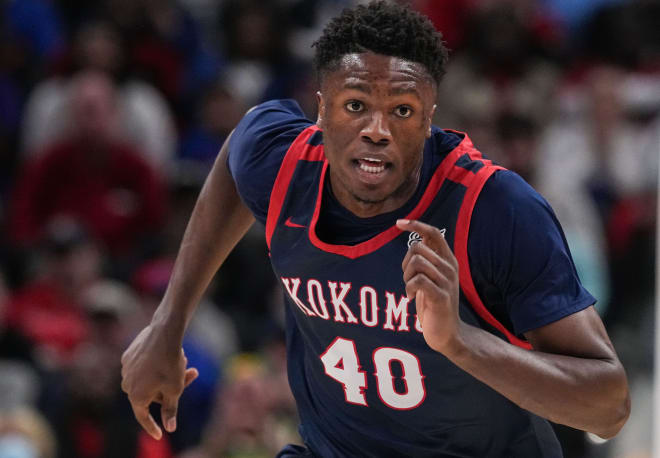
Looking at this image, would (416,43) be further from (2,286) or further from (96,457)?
(2,286)

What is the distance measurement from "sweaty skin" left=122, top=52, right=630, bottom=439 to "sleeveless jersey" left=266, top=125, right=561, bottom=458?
11cm

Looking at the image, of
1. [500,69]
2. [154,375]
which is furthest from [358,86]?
[500,69]

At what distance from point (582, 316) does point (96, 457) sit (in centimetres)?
341

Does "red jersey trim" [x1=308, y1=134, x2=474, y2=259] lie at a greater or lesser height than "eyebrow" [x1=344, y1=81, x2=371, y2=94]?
lesser

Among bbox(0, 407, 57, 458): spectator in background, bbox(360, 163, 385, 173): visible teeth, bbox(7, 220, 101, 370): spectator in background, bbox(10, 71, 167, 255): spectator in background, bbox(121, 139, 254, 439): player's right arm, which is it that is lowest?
bbox(0, 407, 57, 458): spectator in background

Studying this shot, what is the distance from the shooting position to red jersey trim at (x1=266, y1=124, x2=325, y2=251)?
122 inches

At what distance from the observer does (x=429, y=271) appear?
2.45 m

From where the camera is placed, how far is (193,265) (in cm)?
338

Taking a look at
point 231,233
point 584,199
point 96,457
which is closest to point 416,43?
point 231,233

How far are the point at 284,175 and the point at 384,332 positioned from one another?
52 centimetres

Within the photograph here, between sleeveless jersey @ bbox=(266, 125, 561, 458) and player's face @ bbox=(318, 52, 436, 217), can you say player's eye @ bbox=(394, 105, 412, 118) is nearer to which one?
player's face @ bbox=(318, 52, 436, 217)

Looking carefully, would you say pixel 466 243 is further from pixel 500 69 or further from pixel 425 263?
pixel 500 69

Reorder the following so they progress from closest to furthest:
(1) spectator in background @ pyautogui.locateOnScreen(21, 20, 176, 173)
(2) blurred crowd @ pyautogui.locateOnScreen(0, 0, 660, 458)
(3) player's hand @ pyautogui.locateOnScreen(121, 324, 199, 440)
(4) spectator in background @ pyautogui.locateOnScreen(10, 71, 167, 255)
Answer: (3) player's hand @ pyautogui.locateOnScreen(121, 324, 199, 440) → (2) blurred crowd @ pyautogui.locateOnScreen(0, 0, 660, 458) → (4) spectator in background @ pyautogui.locateOnScreen(10, 71, 167, 255) → (1) spectator in background @ pyautogui.locateOnScreen(21, 20, 176, 173)

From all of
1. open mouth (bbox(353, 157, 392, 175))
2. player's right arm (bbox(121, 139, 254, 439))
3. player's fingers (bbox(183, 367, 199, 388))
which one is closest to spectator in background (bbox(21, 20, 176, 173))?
player's right arm (bbox(121, 139, 254, 439))
